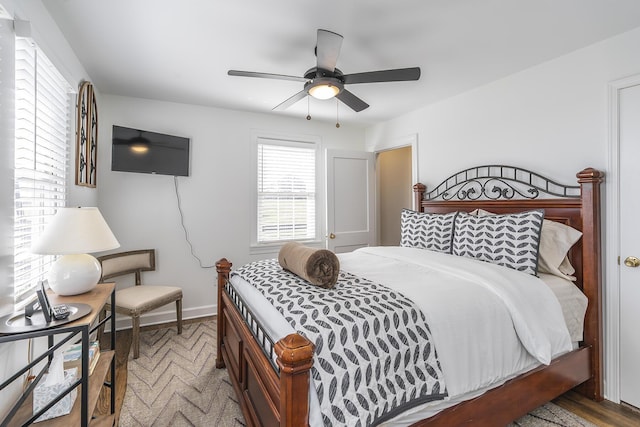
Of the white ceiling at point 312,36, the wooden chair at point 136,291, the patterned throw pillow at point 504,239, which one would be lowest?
the wooden chair at point 136,291

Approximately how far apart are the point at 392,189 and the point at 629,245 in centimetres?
335

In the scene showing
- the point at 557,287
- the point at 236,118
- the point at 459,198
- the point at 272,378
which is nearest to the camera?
the point at 272,378

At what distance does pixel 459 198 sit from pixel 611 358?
1686 millimetres

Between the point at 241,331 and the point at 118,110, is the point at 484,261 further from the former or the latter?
the point at 118,110

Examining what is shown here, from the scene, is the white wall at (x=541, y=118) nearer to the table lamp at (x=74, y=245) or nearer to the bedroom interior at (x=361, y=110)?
the bedroom interior at (x=361, y=110)

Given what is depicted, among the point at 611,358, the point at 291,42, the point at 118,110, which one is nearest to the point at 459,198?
the point at 611,358

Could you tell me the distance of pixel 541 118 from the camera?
2.49 meters

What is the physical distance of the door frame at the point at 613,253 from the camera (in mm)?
2049

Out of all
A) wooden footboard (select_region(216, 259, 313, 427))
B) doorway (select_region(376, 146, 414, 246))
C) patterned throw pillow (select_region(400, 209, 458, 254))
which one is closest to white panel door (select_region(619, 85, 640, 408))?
patterned throw pillow (select_region(400, 209, 458, 254))

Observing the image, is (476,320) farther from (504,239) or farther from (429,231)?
(429,231)

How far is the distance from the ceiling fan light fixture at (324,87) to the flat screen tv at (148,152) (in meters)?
1.93

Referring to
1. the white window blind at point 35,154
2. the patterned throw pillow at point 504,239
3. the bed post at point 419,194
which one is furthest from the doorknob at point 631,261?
the white window blind at point 35,154

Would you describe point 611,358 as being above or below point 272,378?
below

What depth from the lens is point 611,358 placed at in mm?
2072
